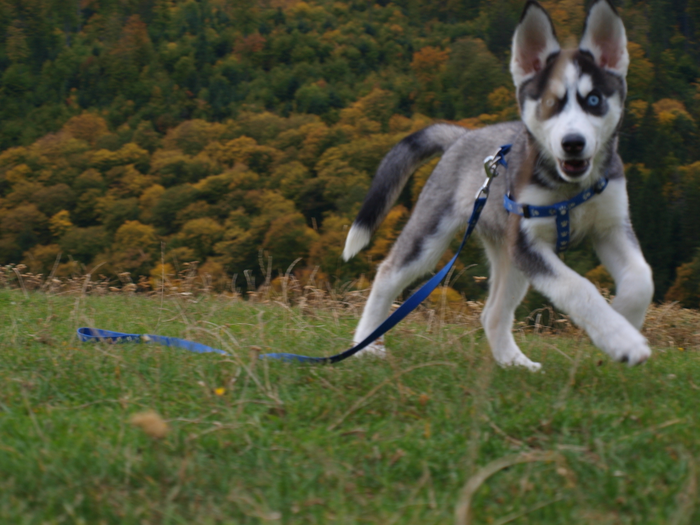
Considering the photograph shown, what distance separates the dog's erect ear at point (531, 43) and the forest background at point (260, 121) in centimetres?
466

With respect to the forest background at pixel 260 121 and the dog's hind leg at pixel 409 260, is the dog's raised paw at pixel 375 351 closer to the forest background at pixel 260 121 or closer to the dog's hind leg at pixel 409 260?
the dog's hind leg at pixel 409 260

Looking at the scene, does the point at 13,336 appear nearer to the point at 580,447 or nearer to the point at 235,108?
the point at 580,447

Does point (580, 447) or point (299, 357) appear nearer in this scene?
point (580, 447)

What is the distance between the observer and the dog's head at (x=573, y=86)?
3264 mm

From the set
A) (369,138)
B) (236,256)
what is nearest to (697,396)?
(236,256)

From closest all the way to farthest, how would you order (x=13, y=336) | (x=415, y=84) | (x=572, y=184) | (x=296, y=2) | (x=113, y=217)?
(x=572, y=184), (x=13, y=336), (x=113, y=217), (x=415, y=84), (x=296, y=2)

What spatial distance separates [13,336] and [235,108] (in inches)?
3198

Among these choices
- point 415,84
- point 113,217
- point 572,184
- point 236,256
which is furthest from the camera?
point 415,84

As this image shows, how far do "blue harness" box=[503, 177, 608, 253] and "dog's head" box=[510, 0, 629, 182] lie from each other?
0.09 metres

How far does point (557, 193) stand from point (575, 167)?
0.26 meters

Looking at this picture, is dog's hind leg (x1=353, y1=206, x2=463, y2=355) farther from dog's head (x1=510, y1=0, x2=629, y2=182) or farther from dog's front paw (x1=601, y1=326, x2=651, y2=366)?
dog's front paw (x1=601, y1=326, x2=651, y2=366)

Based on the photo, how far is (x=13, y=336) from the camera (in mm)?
4301

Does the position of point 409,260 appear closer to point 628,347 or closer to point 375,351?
point 375,351

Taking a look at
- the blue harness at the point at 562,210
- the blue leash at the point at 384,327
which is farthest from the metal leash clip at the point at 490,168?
the blue harness at the point at 562,210
